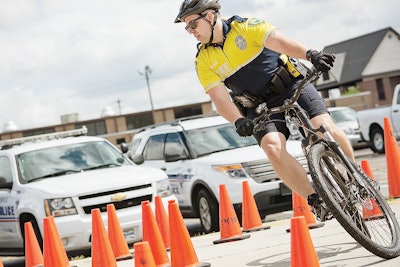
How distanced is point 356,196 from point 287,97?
1103 millimetres

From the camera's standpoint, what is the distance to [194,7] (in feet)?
21.1

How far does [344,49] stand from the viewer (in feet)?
295

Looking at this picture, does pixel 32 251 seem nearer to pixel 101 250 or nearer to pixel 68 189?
pixel 68 189

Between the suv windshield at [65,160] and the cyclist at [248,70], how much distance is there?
4978 millimetres

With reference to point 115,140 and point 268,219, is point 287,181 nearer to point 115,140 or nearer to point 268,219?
point 268,219

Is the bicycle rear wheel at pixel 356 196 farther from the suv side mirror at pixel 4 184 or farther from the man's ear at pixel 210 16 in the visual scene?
the suv side mirror at pixel 4 184

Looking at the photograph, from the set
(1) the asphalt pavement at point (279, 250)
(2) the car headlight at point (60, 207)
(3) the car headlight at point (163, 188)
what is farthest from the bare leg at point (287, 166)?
(3) the car headlight at point (163, 188)

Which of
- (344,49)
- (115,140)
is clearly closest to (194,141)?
(115,140)

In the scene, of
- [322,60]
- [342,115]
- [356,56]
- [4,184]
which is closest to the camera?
[322,60]

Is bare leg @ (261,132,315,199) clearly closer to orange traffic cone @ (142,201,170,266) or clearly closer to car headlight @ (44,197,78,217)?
orange traffic cone @ (142,201,170,266)

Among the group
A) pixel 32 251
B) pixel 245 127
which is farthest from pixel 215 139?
pixel 245 127

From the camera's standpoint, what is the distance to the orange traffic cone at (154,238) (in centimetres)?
732

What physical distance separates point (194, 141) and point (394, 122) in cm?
1190

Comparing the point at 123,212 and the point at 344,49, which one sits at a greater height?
the point at 344,49
